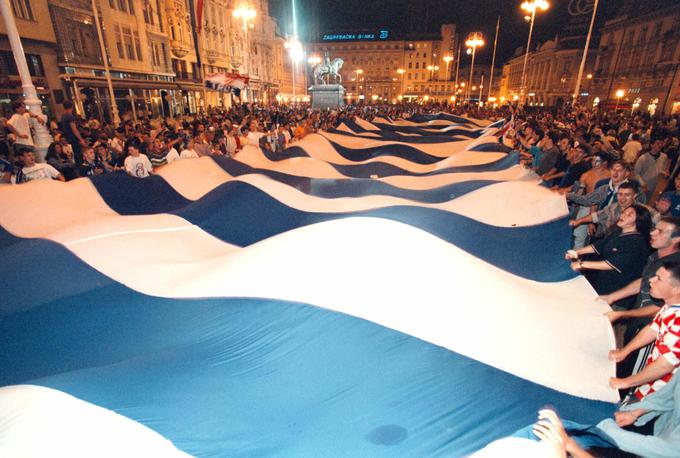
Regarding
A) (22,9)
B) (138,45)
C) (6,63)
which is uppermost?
(22,9)

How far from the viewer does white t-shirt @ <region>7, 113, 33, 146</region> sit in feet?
22.0

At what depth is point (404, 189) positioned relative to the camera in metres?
5.58

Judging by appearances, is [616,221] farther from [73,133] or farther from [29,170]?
[73,133]

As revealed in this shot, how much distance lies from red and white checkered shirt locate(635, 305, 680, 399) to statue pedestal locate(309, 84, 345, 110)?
77.4 feet

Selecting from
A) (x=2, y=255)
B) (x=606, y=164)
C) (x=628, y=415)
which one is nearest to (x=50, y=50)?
(x=2, y=255)

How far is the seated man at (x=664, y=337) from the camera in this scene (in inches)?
77.0

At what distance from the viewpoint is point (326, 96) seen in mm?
23969

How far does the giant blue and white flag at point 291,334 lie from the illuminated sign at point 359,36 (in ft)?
312

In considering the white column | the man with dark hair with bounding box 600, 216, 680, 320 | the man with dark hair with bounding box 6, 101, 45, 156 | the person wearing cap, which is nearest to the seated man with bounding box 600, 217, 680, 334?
the man with dark hair with bounding box 600, 216, 680, 320

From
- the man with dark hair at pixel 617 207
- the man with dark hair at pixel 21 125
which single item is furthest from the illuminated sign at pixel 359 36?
the man with dark hair at pixel 617 207

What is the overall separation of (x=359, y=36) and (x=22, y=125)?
305 ft

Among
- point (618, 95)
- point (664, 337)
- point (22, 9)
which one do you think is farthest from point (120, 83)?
point (618, 95)

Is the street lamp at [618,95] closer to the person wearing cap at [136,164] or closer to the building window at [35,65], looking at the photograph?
the person wearing cap at [136,164]

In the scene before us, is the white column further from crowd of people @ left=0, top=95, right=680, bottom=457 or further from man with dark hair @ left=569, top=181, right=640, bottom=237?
man with dark hair @ left=569, top=181, right=640, bottom=237
